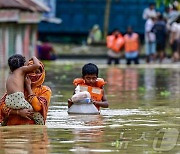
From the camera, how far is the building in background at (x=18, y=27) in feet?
110

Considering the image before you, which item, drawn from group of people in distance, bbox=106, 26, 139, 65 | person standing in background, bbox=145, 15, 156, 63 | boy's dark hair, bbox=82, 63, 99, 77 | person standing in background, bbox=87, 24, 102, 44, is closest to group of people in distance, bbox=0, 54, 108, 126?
boy's dark hair, bbox=82, 63, 99, 77

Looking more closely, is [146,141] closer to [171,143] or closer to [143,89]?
[171,143]

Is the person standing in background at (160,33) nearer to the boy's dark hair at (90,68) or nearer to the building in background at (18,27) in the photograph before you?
the building in background at (18,27)

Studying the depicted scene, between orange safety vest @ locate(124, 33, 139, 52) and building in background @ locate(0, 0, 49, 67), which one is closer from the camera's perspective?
building in background @ locate(0, 0, 49, 67)

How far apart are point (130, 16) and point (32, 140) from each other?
39.0m

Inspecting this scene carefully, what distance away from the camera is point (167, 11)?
149 ft

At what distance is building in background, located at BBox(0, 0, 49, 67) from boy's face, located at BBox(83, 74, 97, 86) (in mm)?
18062

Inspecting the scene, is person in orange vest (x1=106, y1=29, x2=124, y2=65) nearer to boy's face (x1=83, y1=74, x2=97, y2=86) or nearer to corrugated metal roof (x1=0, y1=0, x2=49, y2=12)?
corrugated metal roof (x1=0, y1=0, x2=49, y2=12)

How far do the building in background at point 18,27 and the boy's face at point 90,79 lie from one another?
711 inches

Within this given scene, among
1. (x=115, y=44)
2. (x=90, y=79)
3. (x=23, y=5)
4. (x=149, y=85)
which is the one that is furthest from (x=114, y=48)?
(x=90, y=79)

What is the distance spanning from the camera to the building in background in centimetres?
3344

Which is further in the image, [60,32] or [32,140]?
[60,32]

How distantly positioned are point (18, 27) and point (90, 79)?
22.5 meters

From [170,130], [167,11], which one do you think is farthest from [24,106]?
[167,11]
